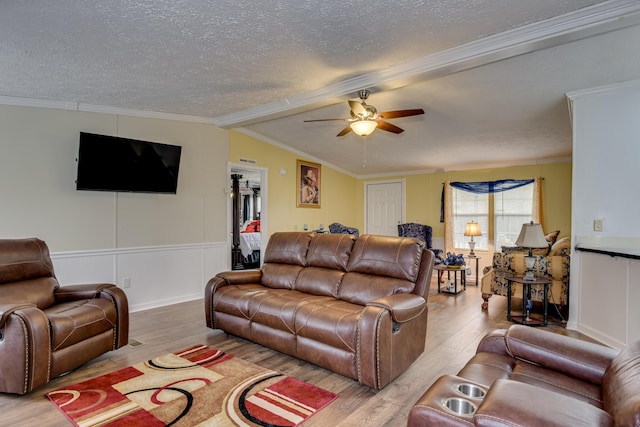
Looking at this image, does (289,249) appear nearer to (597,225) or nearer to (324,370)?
(324,370)

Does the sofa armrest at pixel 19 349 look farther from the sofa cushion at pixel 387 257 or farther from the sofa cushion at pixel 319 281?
the sofa cushion at pixel 387 257

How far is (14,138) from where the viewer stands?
372 cm

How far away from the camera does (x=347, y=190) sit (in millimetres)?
8609

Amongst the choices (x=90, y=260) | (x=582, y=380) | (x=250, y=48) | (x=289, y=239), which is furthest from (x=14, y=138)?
(x=582, y=380)

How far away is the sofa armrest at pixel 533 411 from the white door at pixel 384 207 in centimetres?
720

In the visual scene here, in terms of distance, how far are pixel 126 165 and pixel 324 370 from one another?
3353 millimetres

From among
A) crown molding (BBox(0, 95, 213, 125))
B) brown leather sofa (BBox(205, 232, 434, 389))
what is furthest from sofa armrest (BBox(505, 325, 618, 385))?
crown molding (BBox(0, 95, 213, 125))

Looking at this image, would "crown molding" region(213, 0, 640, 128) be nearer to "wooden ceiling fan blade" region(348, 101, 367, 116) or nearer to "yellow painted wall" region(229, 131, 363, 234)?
"wooden ceiling fan blade" region(348, 101, 367, 116)

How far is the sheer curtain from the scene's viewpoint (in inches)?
260

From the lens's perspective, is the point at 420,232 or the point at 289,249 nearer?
the point at 289,249

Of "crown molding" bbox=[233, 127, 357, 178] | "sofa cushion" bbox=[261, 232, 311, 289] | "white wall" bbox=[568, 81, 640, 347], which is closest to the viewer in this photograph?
"white wall" bbox=[568, 81, 640, 347]

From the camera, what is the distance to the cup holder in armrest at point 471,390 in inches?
53.5

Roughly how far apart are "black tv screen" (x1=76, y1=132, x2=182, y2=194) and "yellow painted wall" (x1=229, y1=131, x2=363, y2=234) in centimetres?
120

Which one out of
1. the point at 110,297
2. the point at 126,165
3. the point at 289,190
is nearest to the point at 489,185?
the point at 289,190
